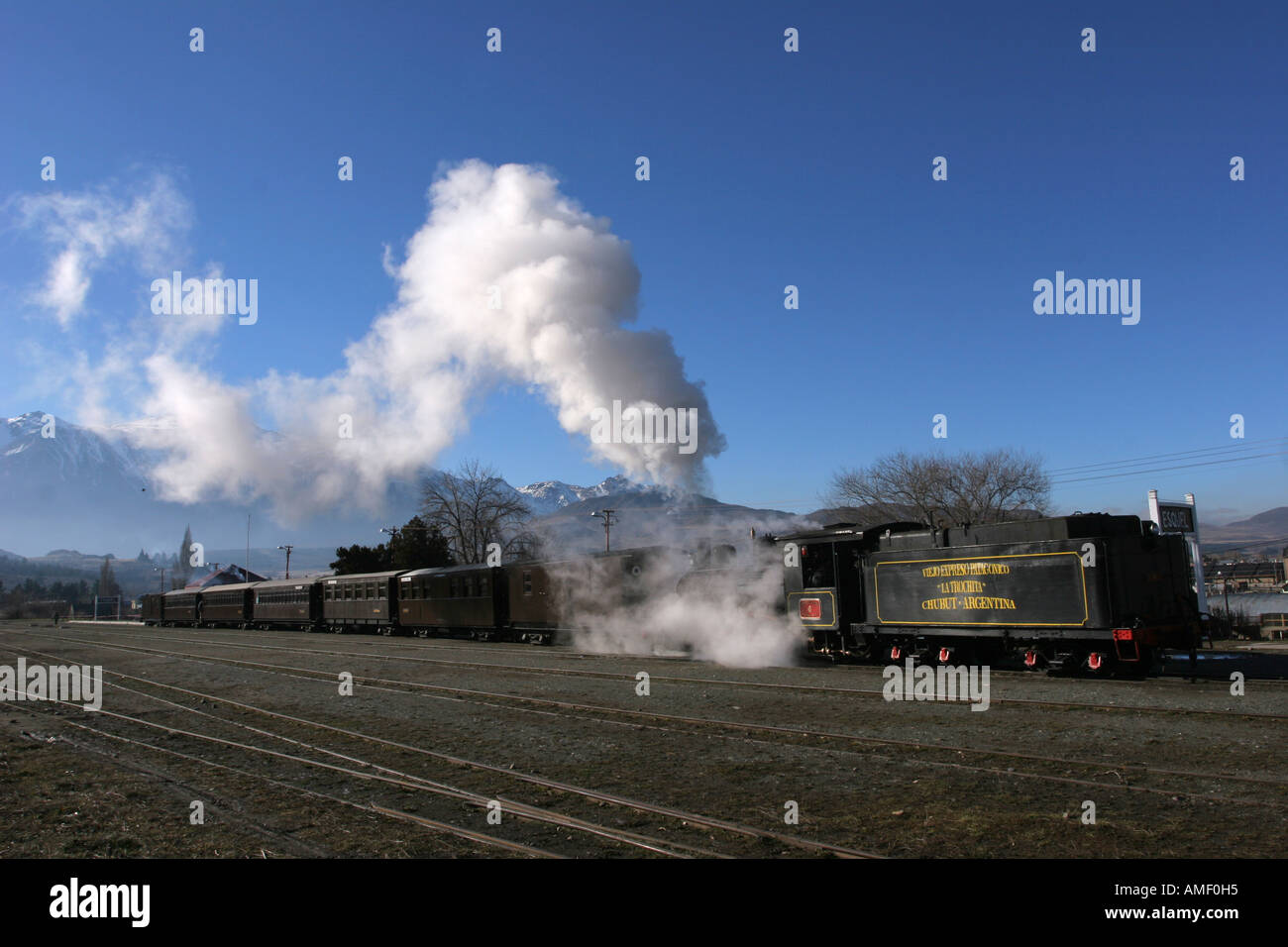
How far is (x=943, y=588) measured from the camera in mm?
16250

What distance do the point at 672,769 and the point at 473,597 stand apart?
73.9 feet

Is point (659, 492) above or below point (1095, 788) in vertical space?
above

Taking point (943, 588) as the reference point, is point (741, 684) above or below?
below

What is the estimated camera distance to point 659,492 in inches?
1117

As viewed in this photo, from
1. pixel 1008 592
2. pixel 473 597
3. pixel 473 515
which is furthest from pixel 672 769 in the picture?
pixel 473 515

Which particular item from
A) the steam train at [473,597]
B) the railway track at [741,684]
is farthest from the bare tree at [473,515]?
the railway track at [741,684]

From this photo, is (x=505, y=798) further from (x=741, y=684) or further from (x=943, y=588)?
(x=943, y=588)

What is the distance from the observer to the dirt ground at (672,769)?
21.7 feet

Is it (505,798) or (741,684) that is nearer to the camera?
(505,798)

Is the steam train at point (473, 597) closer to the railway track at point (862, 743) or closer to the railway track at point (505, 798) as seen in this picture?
the railway track at point (862, 743)

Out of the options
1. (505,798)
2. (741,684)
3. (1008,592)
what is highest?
(1008,592)
